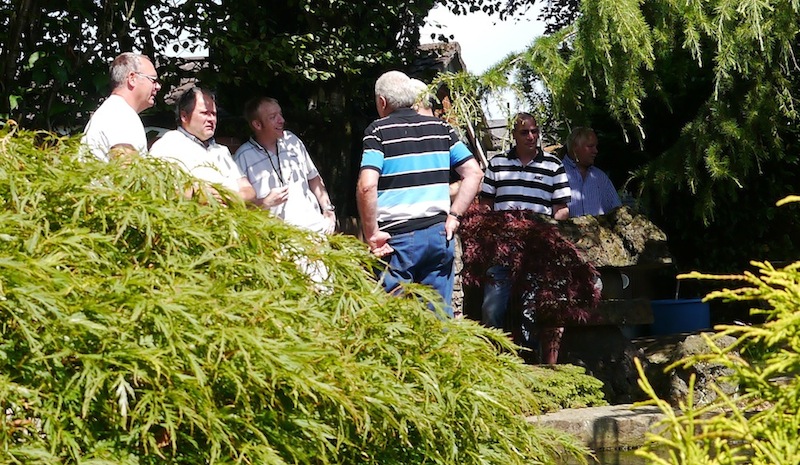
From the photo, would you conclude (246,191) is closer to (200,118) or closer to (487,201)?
(200,118)

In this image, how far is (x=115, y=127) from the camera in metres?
4.60

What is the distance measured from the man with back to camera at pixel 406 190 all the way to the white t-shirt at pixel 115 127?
128 centimetres

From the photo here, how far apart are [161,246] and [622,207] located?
21.0ft

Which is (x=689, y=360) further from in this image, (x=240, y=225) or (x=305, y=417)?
(x=240, y=225)

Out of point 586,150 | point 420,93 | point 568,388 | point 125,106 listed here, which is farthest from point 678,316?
point 125,106

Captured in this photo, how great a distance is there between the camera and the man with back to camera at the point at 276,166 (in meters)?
5.77

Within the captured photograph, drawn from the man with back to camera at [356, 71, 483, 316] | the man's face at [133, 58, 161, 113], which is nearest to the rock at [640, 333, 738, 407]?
the man with back to camera at [356, 71, 483, 316]

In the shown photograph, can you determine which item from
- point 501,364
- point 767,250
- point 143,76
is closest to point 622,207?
point 767,250

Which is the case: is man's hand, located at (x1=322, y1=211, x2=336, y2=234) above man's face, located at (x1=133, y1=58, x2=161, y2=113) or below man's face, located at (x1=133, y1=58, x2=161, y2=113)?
below

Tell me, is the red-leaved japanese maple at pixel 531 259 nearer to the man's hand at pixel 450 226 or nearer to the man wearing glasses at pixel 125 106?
the man's hand at pixel 450 226

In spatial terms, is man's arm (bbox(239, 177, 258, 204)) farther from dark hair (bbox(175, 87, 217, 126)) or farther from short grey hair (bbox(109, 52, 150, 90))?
short grey hair (bbox(109, 52, 150, 90))

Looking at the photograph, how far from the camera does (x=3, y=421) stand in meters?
2.19

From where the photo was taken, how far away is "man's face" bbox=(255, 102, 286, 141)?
5.81m

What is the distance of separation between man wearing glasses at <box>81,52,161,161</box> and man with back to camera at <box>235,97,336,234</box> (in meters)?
0.84
